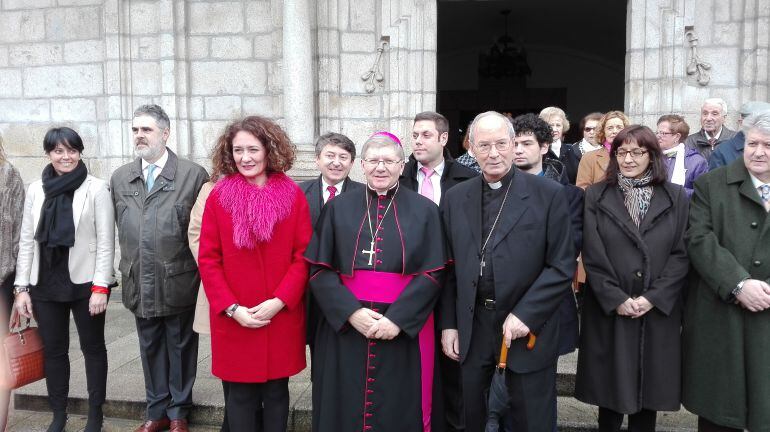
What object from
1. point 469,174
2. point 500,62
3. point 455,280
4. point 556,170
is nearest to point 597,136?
point 556,170

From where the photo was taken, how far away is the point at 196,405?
13.5 ft

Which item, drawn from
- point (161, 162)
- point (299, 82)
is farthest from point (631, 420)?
point (299, 82)

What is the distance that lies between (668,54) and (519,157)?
3.63 metres

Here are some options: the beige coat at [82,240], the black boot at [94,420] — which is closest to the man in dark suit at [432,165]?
the beige coat at [82,240]

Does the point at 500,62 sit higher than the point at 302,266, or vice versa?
the point at 500,62

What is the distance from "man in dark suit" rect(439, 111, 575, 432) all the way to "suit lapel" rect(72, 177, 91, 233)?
91.8 inches

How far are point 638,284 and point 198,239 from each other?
2450mm

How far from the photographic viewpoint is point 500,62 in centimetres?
1071

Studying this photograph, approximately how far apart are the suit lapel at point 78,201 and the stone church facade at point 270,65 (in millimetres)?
3047

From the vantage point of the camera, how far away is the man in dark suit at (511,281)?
284 centimetres

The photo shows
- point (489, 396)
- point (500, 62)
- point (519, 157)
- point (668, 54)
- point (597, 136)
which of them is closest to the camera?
point (489, 396)

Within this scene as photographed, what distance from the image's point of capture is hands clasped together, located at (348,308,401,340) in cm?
283

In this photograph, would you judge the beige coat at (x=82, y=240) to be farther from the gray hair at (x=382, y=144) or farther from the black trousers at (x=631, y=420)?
the black trousers at (x=631, y=420)

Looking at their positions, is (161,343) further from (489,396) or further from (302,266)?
(489,396)
